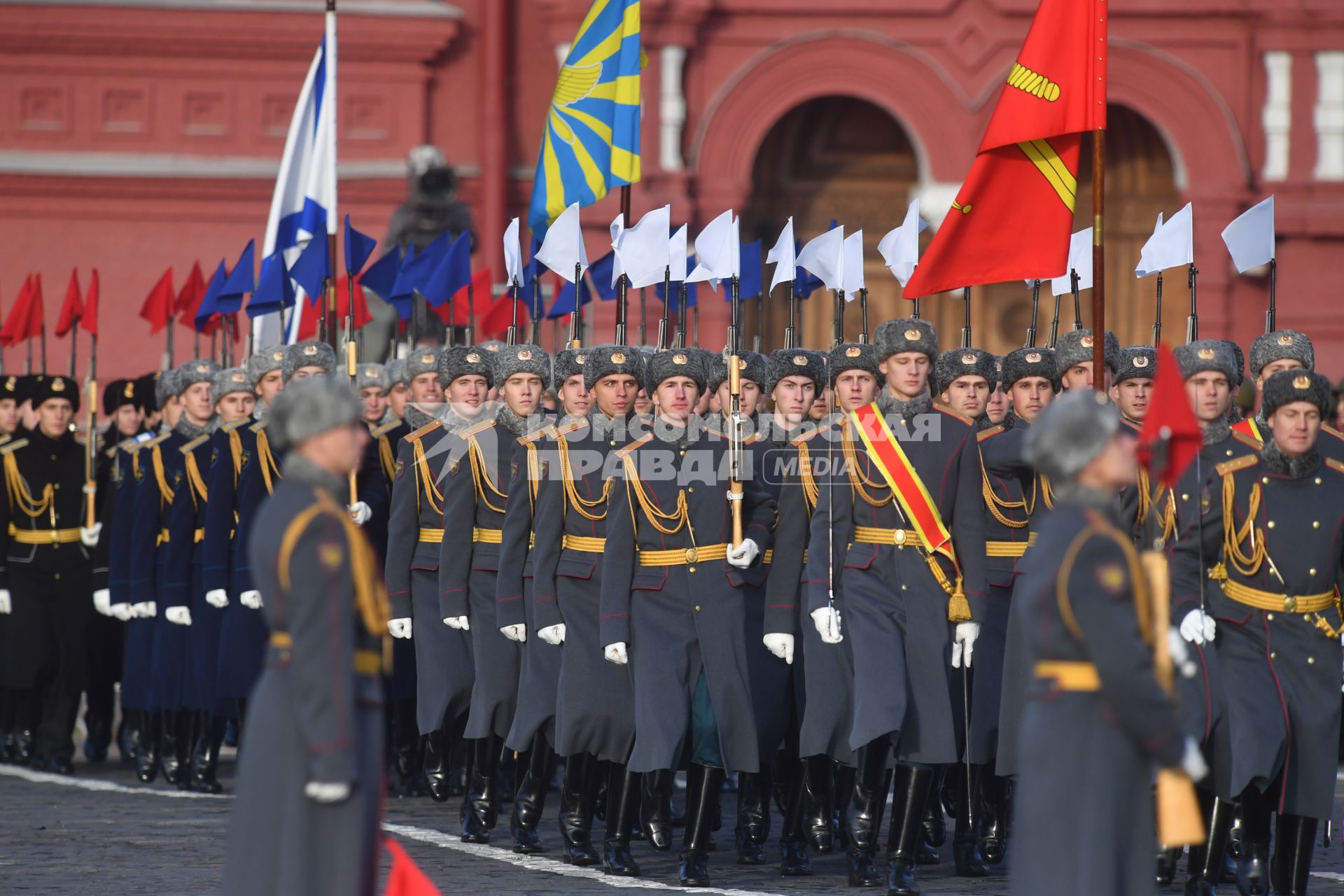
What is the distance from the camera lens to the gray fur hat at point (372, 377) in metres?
12.2

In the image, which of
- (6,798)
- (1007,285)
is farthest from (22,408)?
(1007,285)

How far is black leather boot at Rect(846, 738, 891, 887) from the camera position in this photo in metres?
8.37

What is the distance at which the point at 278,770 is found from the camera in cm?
566

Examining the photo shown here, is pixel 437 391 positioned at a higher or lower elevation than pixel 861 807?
higher

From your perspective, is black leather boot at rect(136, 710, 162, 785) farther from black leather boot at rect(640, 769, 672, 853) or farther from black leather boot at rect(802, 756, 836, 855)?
black leather boot at rect(802, 756, 836, 855)

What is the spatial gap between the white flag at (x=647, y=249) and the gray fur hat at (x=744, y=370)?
1.60 ft

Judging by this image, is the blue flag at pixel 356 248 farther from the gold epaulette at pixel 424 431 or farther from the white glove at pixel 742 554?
the white glove at pixel 742 554

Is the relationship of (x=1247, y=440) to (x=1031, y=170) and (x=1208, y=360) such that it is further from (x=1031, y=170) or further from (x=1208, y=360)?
(x=1031, y=170)

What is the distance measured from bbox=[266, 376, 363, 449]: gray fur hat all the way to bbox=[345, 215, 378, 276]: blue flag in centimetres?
758

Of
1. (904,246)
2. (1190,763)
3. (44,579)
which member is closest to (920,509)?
(904,246)

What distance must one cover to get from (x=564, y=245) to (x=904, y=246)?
62.3 inches

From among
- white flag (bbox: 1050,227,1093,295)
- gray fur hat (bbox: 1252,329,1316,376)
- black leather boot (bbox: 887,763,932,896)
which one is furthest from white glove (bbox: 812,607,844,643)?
white flag (bbox: 1050,227,1093,295)

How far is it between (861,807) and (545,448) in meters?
1.95

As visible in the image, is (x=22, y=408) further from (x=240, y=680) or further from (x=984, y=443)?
(x=984, y=443)
